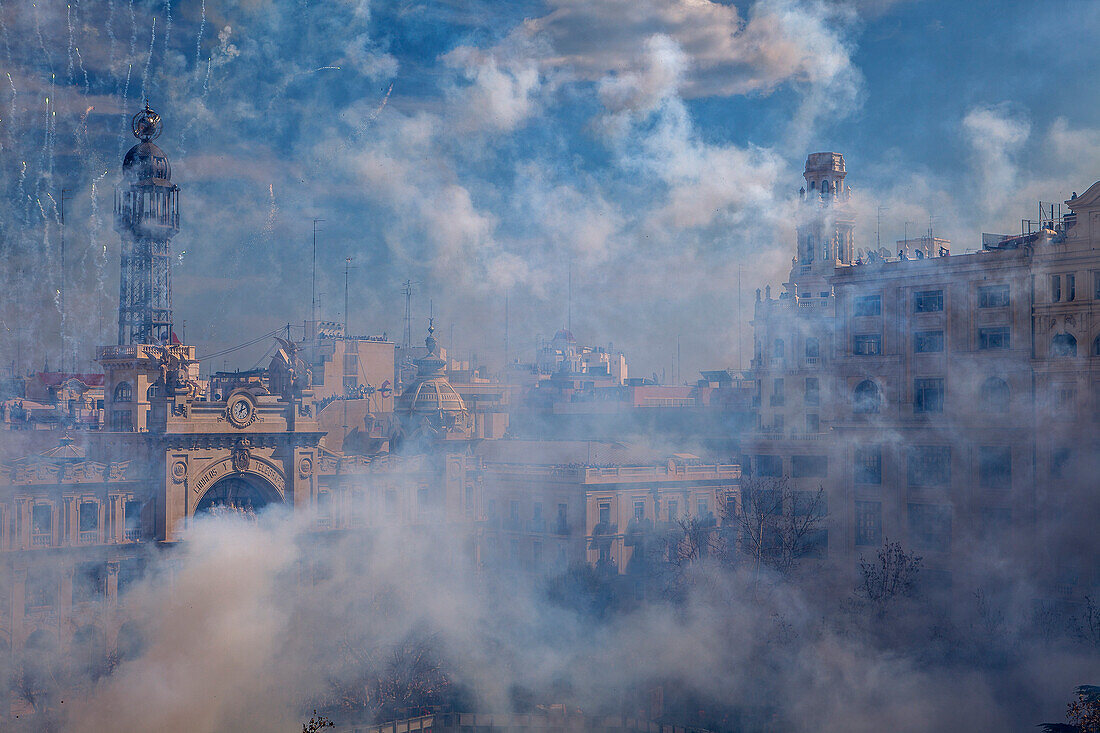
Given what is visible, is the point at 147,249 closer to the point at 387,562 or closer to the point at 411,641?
the point at 387,562

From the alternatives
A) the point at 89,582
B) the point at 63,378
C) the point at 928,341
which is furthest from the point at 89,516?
A: the point at 928,341

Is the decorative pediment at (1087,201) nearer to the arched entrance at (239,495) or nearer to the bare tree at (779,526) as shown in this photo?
the bare tree at (779,526)

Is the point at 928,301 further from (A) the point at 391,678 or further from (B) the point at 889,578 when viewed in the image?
(A) the point at 391,678

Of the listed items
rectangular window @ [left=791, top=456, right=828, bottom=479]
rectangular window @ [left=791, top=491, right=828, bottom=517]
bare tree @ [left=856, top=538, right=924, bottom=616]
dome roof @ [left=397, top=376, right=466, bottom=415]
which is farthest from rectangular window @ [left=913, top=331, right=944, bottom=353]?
dome roof @ [left=397, top=376, right=466, bottom=415]

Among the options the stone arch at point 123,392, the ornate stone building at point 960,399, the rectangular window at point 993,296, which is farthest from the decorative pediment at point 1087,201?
the stone arch at point 123,392

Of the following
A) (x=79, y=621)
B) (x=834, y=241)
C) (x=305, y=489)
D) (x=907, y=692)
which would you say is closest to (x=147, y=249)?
(x=305, y=489)

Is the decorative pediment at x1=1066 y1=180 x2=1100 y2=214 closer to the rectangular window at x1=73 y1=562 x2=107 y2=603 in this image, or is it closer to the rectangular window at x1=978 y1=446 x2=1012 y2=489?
the rectangular window at x1=978 y1=446 x2=1012 y2=489

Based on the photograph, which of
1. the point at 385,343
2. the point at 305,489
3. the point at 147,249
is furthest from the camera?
the point at 385,343
